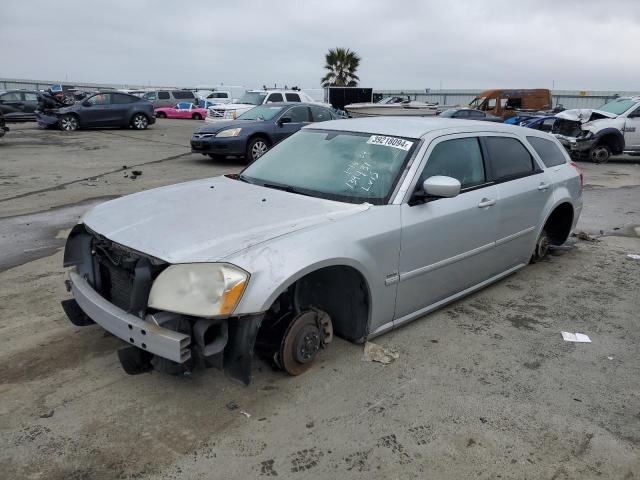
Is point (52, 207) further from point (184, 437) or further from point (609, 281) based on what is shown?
point (609, 281)

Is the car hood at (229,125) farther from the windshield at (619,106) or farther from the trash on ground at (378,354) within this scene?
the windshield at (619,106)

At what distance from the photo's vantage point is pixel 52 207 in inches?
311

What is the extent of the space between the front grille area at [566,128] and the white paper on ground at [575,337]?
1323 cm

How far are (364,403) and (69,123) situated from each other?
785 inches

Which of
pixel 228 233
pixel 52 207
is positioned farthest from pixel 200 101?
pixel 228 233

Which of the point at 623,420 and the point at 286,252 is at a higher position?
the point at 286,252

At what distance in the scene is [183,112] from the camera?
1184 inches

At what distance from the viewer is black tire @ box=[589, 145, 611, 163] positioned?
15196 millimetres

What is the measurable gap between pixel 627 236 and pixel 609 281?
231 cm

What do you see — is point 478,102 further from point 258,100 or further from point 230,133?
point 230,133

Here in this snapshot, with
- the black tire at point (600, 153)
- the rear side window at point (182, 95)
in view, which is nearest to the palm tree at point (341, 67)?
the rear side window at point (182, 95)

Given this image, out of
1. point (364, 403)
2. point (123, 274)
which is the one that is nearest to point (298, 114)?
point (123, 274)

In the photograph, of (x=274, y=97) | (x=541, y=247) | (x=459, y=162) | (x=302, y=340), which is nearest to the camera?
(x=302, y=340)

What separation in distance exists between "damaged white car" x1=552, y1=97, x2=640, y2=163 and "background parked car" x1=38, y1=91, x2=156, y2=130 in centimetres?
1551
